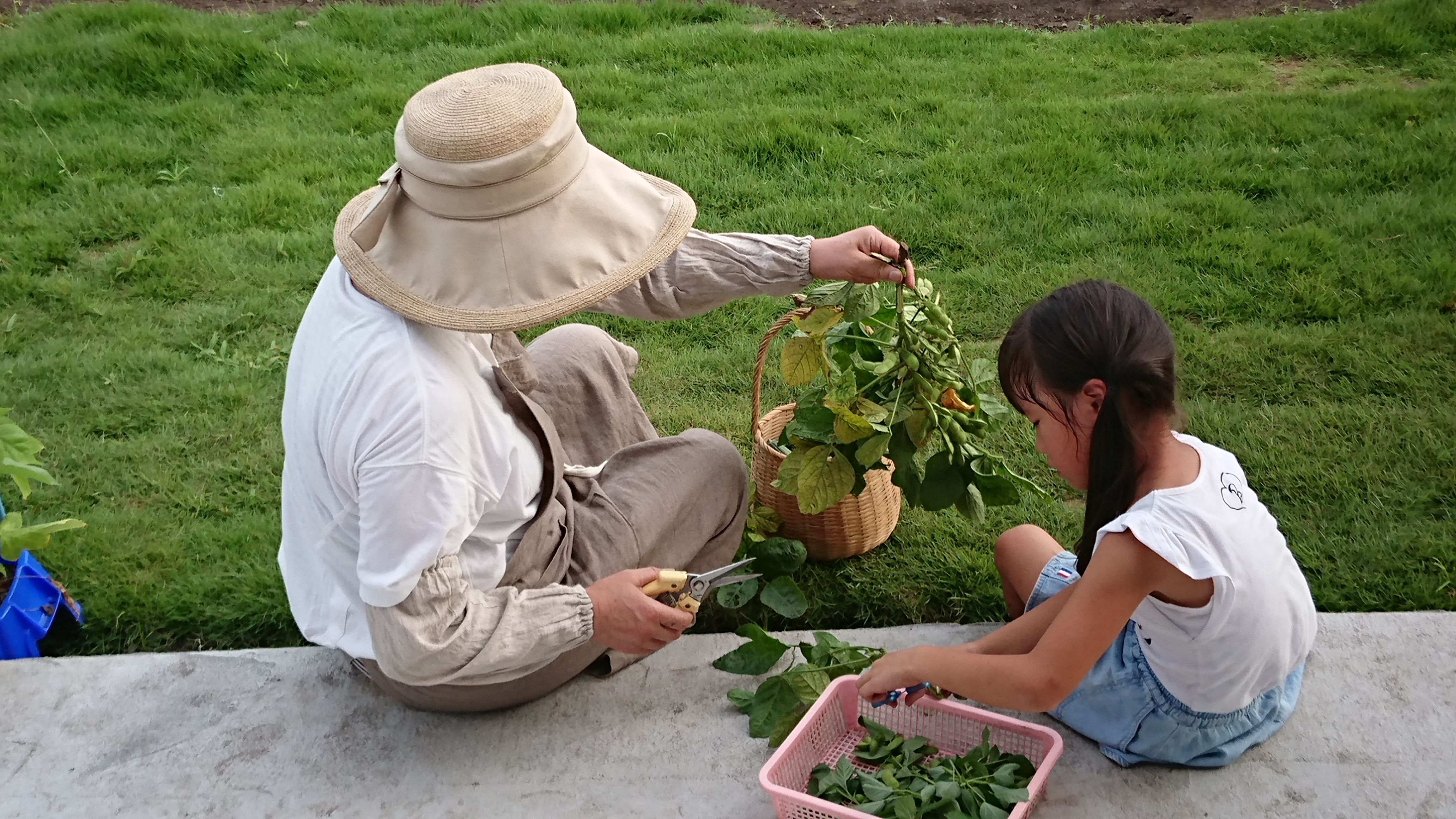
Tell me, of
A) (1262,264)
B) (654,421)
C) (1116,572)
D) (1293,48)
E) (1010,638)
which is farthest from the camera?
(1293,48)

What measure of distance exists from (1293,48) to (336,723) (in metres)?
4.94

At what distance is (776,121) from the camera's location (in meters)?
4.81

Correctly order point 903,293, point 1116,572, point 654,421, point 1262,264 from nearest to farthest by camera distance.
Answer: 1. point 1116,572
2. point 903,293
3. point 654,421
4. point 1262,264

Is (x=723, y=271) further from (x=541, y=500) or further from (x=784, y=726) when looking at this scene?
(x=784, y=726)

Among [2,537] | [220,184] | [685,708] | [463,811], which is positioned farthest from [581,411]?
[220,184]

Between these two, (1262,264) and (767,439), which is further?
(1262,264)

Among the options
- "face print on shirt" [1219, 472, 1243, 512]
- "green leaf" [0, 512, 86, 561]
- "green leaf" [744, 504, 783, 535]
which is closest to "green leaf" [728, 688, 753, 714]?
"green leaf" [744, 504, 783, 535]

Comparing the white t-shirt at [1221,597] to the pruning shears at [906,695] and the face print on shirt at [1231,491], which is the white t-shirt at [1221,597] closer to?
the face print on shirt at [1231,491]

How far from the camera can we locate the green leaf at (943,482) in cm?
245

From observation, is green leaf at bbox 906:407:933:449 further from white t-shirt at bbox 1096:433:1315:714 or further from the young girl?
white t-shirt at bbox 1096:433:1315:714

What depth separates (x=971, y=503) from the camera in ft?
8.14

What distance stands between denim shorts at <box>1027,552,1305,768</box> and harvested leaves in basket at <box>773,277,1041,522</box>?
414mm

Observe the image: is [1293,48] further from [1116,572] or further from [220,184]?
[220,184]

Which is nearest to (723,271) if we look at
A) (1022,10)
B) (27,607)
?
(27,607)
